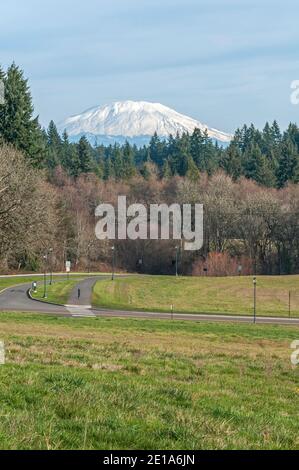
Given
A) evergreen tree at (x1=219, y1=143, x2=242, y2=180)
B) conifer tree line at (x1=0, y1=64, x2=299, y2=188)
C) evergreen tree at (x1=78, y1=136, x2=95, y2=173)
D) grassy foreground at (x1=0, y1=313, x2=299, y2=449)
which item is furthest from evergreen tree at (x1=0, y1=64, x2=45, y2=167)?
grassy foreground at (x1=0, y1=313, x2=299, y2=449)

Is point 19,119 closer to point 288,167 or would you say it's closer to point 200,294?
point 200,294

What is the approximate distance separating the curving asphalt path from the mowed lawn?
8.59ft

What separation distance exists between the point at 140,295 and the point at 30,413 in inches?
2899

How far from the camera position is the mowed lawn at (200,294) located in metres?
70.9

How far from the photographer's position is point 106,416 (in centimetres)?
859

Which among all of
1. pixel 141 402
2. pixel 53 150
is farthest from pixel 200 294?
pixel 53 150

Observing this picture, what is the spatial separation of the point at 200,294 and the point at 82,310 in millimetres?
31498

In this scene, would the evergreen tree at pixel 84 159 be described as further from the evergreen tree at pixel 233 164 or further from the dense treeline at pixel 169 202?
the evergreen tree at pixel 233 164

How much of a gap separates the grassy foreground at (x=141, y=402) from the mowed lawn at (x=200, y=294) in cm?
4622

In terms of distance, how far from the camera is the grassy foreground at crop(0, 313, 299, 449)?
7621 millimetres

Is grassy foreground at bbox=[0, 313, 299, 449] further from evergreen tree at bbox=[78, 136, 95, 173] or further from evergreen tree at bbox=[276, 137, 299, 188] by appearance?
evergreen tree at bbox=[78, 136, 95, 173]

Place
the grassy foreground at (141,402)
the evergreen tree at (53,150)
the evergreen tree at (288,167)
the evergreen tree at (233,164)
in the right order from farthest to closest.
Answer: the evergreen tree at (53,150)
the evergreen tree at (233,164)
the evergreen tree at (288,167)
the grassy foreground at (141,402)

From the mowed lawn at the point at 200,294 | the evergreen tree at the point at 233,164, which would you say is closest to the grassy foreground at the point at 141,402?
the mowed lawn at the point at 200,294

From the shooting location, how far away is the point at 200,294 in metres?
85.4
